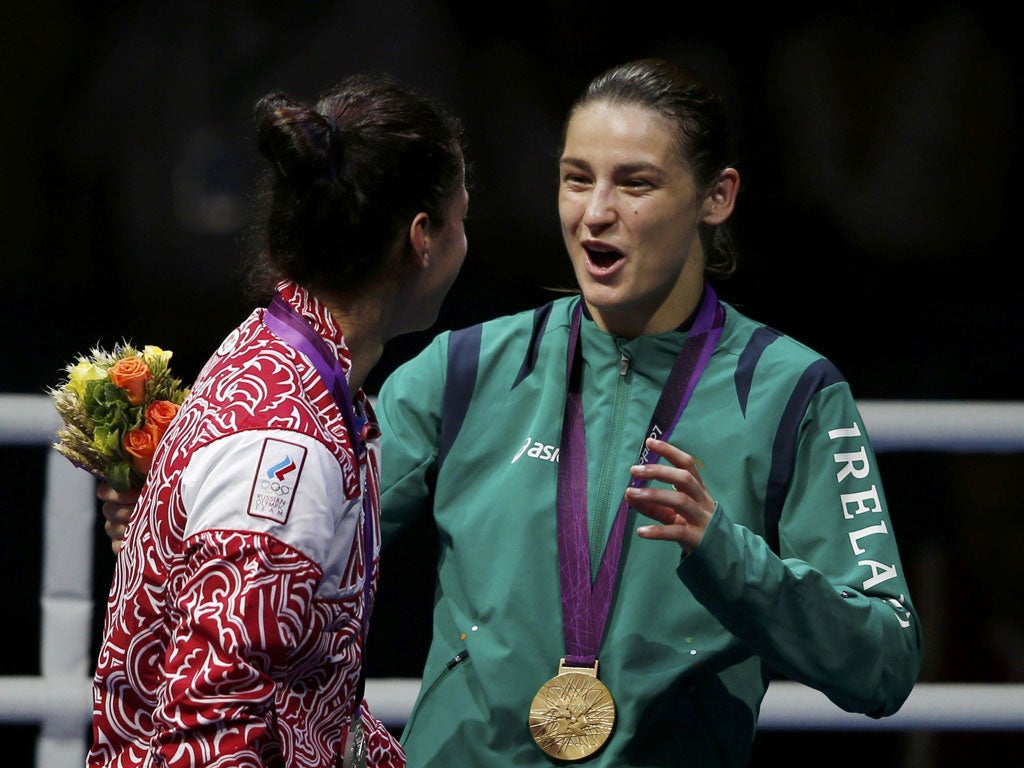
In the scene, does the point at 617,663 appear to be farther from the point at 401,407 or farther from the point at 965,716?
the point at 965,716

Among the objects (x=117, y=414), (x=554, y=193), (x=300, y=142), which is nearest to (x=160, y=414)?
(x=117, y=414)

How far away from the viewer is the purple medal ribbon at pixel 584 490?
2150 mm

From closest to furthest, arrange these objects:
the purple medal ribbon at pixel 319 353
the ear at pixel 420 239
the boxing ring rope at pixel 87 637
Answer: the purple medal ribbon at pixel 319 353
the ear at pixel 420 239
the boxing ring rope at pixel 87 637

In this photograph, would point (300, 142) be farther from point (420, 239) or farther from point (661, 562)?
point (661, 562)

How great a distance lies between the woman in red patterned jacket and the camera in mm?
1569

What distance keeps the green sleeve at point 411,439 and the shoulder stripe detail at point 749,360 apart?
0.45m

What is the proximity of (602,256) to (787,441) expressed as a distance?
383 millimetres

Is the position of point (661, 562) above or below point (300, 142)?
below

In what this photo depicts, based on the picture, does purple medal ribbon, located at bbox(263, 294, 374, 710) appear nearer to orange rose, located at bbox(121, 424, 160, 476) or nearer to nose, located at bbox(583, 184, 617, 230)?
orange rose, located at bbox(121, 424, 160, 476)

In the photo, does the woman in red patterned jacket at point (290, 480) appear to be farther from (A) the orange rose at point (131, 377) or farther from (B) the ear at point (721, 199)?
(B) the ear at point (721, 199)

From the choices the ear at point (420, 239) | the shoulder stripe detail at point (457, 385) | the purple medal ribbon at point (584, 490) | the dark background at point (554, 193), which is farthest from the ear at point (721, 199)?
the dark background at point (554, 193)

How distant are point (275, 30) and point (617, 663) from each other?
6.39ft

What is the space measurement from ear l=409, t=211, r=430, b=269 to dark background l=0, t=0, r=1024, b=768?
1.62m

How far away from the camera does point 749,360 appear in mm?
2250
